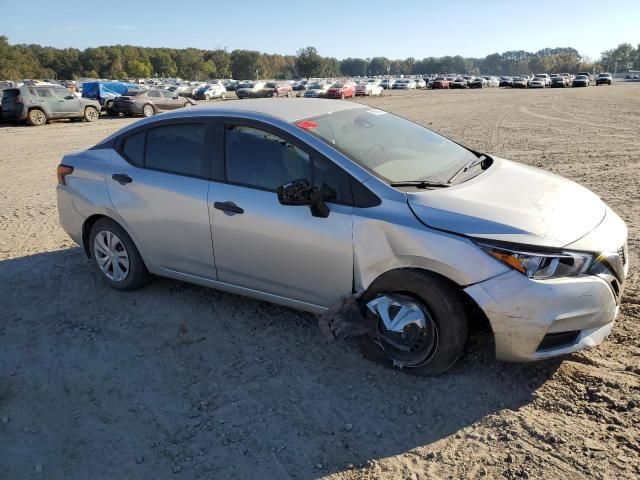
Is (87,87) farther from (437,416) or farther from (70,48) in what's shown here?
(70,48)

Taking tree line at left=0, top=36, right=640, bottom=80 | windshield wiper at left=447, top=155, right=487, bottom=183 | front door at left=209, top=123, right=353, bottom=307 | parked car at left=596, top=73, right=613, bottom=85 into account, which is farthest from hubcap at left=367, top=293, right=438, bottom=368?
tree line at left=0, top=36, right=640, bottom=80

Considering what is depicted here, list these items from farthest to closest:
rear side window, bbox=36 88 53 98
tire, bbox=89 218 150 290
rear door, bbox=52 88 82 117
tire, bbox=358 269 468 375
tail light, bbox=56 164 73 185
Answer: rear door, bbox=52 88 82 117 → rear side window, bbox=36 88 53 98 → tail light, bbox=56 164 73 185 → tire, bbox=89 218 150 290 → tire, bbox=358 269 468 375

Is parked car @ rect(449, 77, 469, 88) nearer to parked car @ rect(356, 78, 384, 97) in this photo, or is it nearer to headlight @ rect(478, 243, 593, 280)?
parked car @ rect(356, 78, 384, 97)

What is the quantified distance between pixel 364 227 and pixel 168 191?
1.76m

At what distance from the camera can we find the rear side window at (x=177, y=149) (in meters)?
4.13

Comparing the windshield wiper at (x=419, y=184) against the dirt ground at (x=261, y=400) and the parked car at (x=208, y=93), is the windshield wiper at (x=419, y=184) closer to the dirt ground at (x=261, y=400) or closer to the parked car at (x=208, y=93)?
the dirt ground at (x=261, y=400)

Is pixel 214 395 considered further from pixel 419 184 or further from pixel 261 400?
pixel 419 184

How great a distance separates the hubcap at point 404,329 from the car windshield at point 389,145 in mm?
832

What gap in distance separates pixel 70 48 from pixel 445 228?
164807 mm

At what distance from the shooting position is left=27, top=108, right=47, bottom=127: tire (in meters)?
21.9

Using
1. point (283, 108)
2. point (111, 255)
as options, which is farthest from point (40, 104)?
point (283, 108)

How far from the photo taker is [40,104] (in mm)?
22047

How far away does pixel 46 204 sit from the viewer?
823 centimetres

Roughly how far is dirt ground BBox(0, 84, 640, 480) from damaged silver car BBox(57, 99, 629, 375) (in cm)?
30
